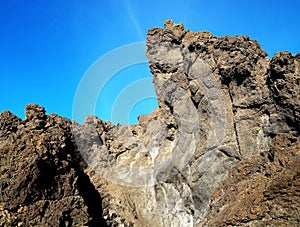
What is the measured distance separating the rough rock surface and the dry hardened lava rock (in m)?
0.08

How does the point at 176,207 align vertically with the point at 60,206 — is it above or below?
below

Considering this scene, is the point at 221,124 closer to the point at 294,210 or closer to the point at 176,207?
the point at 176,207

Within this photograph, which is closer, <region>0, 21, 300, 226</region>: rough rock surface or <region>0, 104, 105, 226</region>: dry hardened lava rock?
<region>0, 21, 300, 226</region>: rough rock surface

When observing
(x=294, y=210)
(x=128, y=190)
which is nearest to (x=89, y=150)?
(x=128, y=190)

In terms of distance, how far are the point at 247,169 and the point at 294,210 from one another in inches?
321

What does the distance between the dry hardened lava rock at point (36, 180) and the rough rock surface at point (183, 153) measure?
0.08 metres

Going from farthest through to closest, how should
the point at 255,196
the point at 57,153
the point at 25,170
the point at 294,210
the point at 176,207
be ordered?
the point at 176,207 < the point at 57,153 < the point at 25,170 < the point at 255,196 < the point at 294,210

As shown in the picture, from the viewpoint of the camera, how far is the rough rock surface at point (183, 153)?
716 inches

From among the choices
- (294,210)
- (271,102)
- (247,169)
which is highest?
(271,102)

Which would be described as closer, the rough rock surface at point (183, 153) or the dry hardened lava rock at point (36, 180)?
the rough rock surface at point (183, 153)

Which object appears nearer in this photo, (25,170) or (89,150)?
(25,170)

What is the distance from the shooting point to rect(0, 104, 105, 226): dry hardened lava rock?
19984mm

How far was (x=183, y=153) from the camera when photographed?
2970 centimetres

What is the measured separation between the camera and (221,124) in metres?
26.1
